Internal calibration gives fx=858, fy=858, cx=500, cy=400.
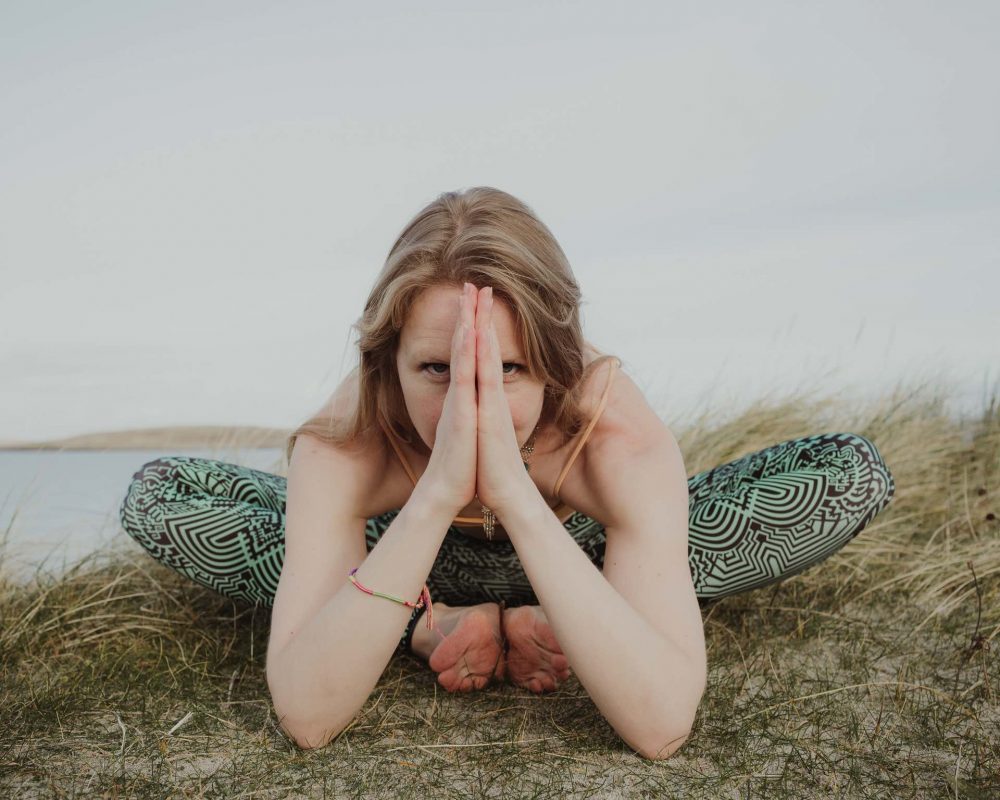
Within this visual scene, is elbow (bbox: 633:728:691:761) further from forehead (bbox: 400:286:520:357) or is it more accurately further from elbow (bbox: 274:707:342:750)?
forehead (bbox: 400:286:520:357)

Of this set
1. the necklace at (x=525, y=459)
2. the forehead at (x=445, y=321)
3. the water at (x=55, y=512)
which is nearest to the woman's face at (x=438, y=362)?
the forehead at (x=445, y=321)

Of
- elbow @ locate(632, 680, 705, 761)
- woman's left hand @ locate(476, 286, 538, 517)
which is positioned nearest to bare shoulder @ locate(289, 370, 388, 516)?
woman's left hand @ locate(476, 286, 538, 517)

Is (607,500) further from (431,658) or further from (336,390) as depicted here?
(336,390)

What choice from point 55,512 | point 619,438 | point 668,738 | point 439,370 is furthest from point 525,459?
point 55,512

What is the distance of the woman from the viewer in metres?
1.80

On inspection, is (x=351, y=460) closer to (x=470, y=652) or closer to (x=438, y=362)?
(x=438, y=362)

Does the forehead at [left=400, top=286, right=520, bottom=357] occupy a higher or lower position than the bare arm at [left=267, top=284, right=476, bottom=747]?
higher

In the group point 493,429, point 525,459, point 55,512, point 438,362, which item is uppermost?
point 438,362

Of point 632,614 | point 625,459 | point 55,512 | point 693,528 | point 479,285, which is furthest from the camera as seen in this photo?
point 55,512

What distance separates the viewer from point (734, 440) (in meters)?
4.54

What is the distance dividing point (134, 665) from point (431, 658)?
0.95 metres

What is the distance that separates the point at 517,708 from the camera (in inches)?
83.8

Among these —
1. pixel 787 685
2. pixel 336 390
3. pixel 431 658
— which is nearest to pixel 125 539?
pixel 336 390

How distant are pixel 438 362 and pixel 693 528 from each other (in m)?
1.04
